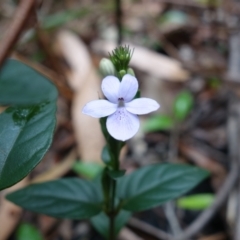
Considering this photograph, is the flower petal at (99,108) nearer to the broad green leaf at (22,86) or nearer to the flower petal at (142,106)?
the flower petal at (142,106)

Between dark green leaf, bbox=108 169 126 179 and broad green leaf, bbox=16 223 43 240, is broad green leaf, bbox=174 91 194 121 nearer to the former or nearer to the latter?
broad green leaf, bbox=16 223 43 240

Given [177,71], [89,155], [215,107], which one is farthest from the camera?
[177,71]

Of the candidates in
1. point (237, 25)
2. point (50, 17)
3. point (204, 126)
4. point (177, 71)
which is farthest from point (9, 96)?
point (237, 25)

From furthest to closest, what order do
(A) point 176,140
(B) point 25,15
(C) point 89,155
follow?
1. (A) point 176,140
2. (C) point 89,155
3. (B) point 25,15

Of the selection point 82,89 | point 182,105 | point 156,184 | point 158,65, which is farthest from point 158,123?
point 156,184

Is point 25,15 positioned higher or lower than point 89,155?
higher

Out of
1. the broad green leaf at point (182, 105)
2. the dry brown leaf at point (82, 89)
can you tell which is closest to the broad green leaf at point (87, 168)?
the dry brown leaf at point (82, 89)

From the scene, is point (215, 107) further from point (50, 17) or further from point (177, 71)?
point (50, 17)
